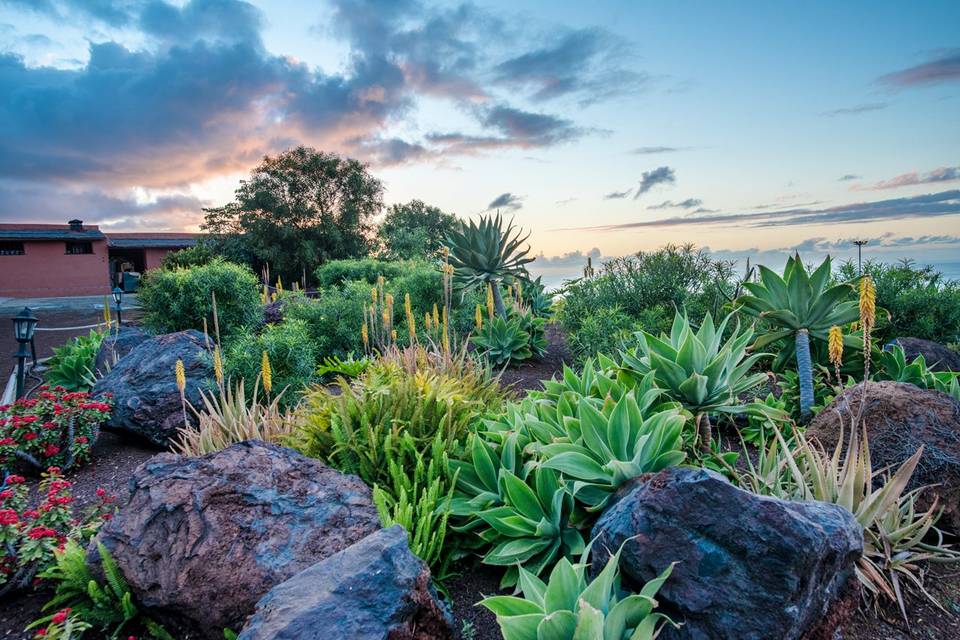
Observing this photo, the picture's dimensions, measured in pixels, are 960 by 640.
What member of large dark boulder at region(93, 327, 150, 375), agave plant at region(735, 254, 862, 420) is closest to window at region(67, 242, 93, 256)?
large dark boulder at region(93, 327, 150, 375)

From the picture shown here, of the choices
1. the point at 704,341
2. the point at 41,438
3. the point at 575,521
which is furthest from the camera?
the point at 41,438

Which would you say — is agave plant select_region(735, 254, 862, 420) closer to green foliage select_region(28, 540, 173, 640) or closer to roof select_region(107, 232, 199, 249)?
green foliage select_region(28, 540, 173, 640)

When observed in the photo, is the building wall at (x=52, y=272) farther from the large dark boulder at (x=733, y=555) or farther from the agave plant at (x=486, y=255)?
the large dark boulder at (x=733, y=555)

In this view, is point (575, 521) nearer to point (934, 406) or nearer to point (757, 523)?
point (757, 523)

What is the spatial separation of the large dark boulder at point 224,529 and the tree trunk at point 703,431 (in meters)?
2.33

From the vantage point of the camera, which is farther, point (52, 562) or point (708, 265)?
point (708, 265)

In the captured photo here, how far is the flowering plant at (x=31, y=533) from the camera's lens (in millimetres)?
3703

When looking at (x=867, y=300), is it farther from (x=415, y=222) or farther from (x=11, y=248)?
(x=11, y=248)

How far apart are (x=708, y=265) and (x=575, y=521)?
23.0ft

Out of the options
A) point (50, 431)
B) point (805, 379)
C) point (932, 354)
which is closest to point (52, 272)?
point (50, 431)

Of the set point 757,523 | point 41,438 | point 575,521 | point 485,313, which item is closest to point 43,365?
point 41,438

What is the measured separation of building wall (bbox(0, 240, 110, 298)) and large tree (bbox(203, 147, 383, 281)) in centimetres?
752

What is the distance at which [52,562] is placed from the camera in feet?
12.9

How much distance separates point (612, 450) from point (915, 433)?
7.12 ft
